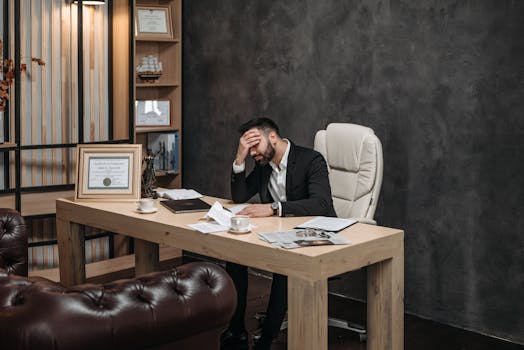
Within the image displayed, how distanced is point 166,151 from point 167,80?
1.82ft

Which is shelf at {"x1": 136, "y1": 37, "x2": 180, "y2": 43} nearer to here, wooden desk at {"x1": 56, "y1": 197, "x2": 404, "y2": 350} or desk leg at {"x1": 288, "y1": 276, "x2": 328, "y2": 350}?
wooden desk at {"x1": 56, "y1": 197, "x2": 404, "y2": 350}

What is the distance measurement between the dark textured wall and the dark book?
1246mm

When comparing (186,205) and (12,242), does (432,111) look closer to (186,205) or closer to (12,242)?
(186,205)

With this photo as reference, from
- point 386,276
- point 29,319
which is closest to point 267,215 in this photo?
point 386,276

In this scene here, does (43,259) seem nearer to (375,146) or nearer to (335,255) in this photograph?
(375,146)

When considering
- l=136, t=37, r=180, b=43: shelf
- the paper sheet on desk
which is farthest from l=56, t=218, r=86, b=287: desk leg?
l=136, t=37, r=180, b=43: shelf

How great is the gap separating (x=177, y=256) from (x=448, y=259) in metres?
2.25

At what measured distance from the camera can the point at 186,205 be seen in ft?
13.1

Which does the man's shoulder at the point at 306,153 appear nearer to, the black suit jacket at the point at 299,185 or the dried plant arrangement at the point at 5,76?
the black suit jacket at the point at 299,185

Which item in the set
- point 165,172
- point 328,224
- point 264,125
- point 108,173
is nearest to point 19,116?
point 108,173

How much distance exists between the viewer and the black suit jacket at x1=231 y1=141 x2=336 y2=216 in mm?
3828

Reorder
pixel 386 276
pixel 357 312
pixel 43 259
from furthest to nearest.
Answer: pixel 43 259 → pixel 357 312 → pixel 386 276

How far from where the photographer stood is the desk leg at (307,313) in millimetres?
3021

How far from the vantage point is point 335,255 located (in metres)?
3.08
